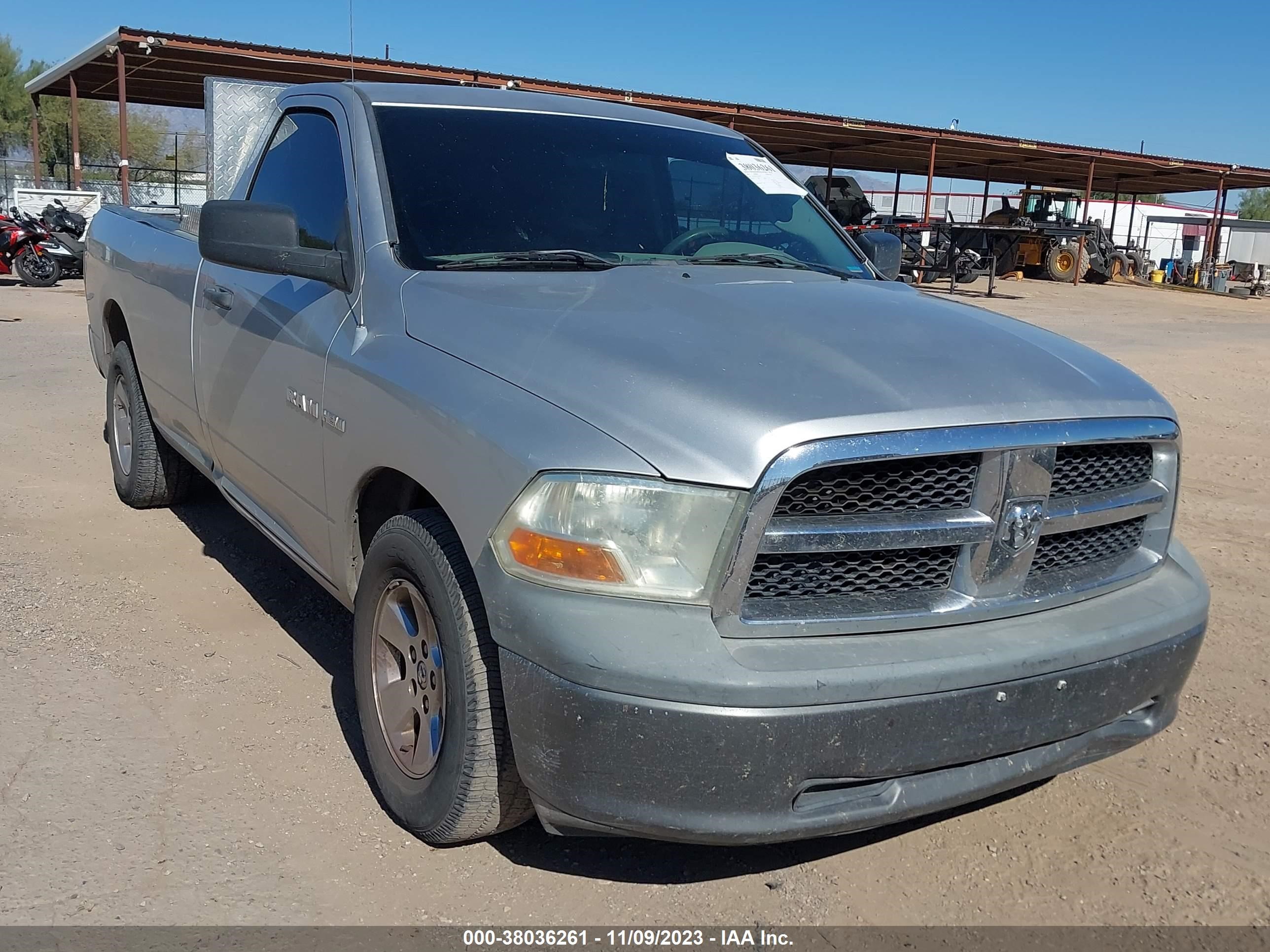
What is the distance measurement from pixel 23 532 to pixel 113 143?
64971 mm

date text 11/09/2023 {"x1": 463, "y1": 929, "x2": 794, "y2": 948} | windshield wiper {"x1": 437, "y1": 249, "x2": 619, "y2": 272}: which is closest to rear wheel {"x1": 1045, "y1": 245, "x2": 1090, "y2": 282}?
windshield wiper {"x1": 437, "y1": 249, "x2": 619, "y2": 272}

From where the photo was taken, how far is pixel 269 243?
313cm

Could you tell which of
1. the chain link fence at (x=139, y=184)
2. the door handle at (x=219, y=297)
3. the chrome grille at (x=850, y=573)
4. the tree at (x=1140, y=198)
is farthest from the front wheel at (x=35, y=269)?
the tree at (x=1140, y=198)

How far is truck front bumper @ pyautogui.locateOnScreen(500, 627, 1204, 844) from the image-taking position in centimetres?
210

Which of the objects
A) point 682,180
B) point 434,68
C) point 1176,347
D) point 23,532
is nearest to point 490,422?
point 682,180

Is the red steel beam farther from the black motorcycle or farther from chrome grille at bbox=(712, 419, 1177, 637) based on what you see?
chrome grille at bbox=(712, 419, 1177, 637)

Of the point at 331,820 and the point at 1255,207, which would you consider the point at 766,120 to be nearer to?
the point at 331,820

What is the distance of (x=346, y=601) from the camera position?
3.20 m

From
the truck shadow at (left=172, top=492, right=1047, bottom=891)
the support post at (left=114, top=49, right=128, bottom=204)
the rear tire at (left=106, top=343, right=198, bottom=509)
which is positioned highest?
the support post at (left=114, top=49, right=128, bottom=204)

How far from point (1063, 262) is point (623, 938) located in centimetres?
3607

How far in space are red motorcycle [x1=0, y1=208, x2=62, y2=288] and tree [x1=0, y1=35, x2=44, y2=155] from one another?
37.8 metres

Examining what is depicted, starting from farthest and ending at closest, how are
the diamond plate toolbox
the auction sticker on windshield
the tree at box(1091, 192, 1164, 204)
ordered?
the tree at box(1091, 192, 1164, 204)
the diamond plate toolbox
the auction sticker on windshield

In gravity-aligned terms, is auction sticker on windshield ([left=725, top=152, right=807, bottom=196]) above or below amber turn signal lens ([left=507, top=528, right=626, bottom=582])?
above

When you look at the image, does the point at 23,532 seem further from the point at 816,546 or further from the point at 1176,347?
the point at 1176,347
